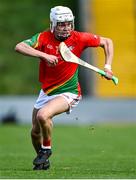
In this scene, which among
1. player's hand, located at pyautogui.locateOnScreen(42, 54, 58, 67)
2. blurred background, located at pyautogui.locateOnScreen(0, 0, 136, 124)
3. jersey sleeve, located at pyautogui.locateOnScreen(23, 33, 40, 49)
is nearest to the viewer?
player's hand, located at pyautogui.locateOnScreen(42, 54, 58, 67)

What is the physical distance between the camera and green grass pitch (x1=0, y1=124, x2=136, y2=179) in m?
13.8

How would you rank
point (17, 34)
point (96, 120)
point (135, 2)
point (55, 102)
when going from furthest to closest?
point (17, 34) → point (135, 2) → point (96, 120) → point (55, 102)

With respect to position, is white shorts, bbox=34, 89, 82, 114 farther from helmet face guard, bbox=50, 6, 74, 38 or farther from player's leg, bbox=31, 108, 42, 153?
helmet face guard, bbox=50, 6, 74, 38

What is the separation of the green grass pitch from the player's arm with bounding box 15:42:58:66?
1.63m

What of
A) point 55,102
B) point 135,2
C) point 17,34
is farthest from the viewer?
point 17,34

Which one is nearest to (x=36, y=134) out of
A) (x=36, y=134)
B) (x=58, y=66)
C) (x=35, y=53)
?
(x=36, y=134)

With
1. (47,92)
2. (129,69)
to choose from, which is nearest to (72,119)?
(129,69)

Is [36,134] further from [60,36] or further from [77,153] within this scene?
[77,153]

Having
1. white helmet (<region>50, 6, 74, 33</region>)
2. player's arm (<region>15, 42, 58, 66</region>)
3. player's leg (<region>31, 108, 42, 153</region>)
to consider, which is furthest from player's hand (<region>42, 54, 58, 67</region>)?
player's leg (<region>31, 108, 42, 153</region>)

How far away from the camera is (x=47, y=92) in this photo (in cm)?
1443

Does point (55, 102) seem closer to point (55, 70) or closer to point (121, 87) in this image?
point (55, 70)

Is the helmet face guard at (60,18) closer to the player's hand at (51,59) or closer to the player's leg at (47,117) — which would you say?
the player's hand at (51,59)

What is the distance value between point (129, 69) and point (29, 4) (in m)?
6.70

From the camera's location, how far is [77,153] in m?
18.9
